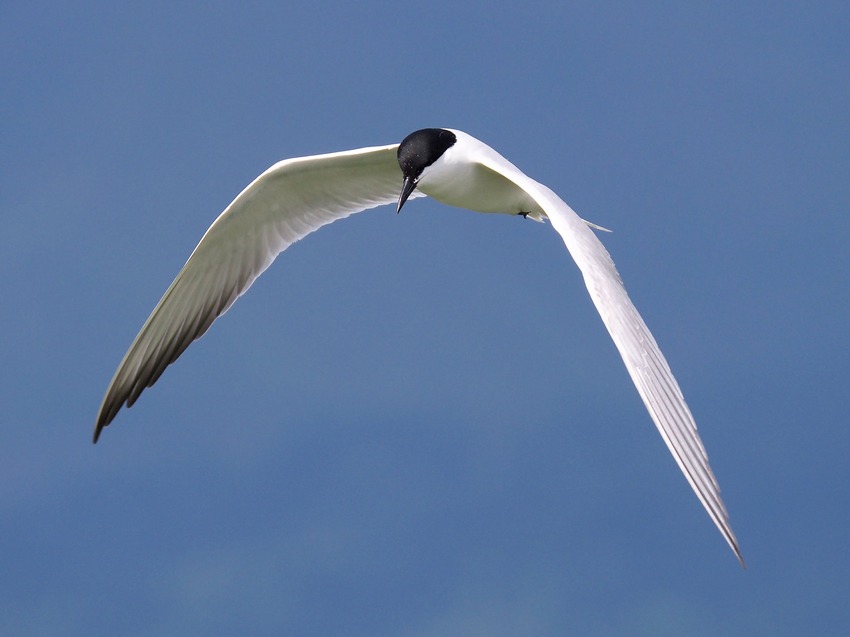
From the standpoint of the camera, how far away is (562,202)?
6.83 meters

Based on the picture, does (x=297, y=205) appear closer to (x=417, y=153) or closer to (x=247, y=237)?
(x=247, y=237)

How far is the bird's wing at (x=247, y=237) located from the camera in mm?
8055

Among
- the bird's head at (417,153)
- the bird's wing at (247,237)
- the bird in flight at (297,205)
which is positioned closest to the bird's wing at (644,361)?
the bird in flight at (297,205)

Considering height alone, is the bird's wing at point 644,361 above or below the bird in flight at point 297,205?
below

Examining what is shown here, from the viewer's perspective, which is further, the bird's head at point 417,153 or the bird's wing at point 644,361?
the bird's head at point 417,153

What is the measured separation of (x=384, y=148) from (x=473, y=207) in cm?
78

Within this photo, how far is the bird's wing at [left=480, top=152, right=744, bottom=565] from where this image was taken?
4.96 metres

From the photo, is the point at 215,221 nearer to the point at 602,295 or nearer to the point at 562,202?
the point at 562,202

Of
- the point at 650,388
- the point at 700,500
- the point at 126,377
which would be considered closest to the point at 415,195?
the point at 126,377

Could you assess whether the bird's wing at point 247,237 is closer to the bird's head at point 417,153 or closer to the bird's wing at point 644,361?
the bird's head at point 417,153

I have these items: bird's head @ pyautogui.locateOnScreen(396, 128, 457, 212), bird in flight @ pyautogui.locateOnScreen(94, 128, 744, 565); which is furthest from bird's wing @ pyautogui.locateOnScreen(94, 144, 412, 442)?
bird's head @ pyautogui.locateOnScreen(396, 128, 457, 212)

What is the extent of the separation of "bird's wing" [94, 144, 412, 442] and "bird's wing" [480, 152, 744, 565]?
6.61 feet

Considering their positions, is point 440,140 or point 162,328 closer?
point 440,140

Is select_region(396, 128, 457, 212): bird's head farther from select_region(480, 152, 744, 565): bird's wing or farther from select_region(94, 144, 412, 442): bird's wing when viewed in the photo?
select_region(480, 152, 744, 565): bird's wing
